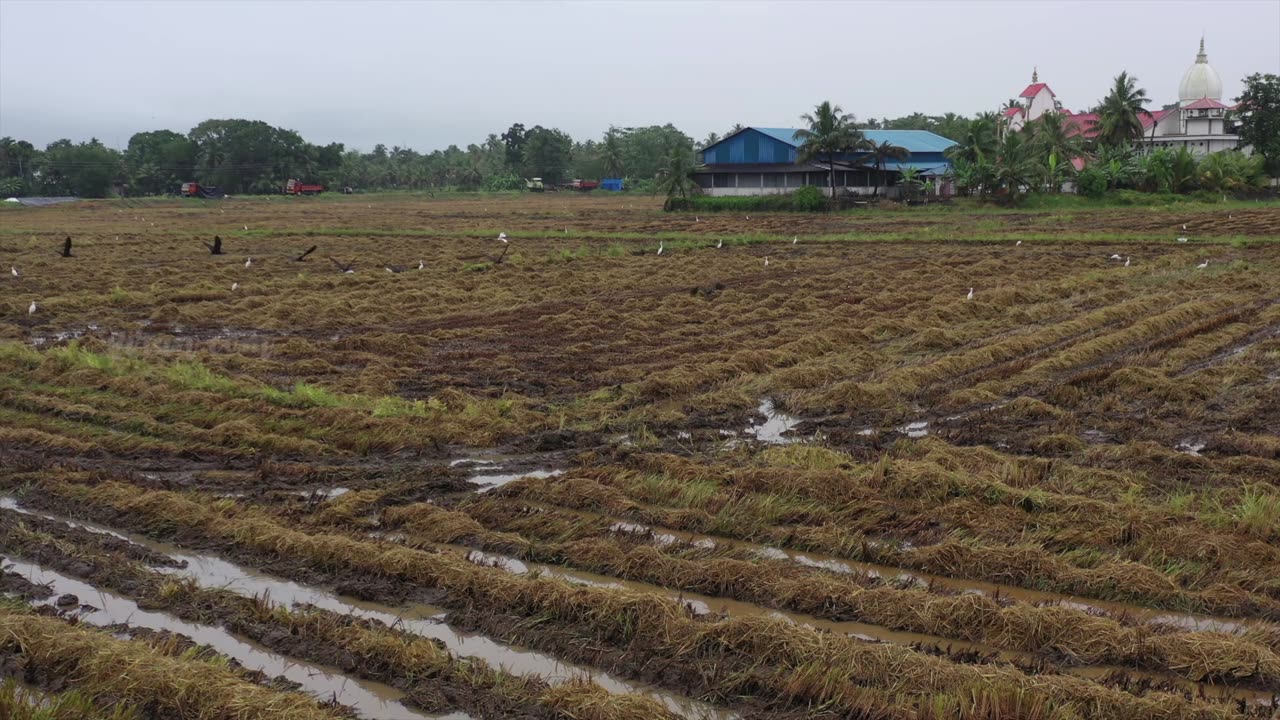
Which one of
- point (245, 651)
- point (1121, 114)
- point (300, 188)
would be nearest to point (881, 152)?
point (1121, 114)

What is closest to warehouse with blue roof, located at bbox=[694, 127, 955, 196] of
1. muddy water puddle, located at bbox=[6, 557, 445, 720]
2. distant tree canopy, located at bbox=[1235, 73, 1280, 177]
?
distant tree canopy, located at bbox=[1235, 73, 1280, 177]

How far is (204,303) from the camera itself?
60.3 ft

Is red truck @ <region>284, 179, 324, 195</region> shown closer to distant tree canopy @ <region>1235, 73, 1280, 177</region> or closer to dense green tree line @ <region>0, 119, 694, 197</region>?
dense green tree line @ <region>0, 119, 694, 197</region>

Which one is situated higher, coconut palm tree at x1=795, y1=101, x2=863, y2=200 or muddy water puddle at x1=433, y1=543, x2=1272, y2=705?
coconut palm tree at x1=795, y1=101, x2=863, y2=200

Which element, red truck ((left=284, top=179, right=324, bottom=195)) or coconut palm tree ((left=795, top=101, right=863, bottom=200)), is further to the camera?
red truck ((left=284, top=179, right=324, bottom=195))

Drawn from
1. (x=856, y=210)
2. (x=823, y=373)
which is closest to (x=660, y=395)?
(x=823, y=373)

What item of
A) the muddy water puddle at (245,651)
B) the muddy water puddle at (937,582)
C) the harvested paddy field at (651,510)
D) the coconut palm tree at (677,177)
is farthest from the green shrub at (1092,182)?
the muddy water puddle at (245,651)

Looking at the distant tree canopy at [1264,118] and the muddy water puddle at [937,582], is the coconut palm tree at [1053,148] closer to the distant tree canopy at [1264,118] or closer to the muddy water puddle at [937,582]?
the distant tree canopy at [1264,118]

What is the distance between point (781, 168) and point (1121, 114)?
17.0 meters

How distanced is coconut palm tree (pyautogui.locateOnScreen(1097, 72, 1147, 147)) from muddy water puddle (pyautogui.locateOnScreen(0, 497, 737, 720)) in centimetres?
5061

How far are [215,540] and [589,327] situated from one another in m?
8.78

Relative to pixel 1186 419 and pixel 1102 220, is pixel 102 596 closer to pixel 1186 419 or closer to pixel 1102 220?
pixel 1186 419

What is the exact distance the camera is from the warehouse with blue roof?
49.9 metres

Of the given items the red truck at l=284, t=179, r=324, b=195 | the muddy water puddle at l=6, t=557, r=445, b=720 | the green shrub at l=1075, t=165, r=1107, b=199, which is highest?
the red truck at l=284, t=179, r=324, b=195
